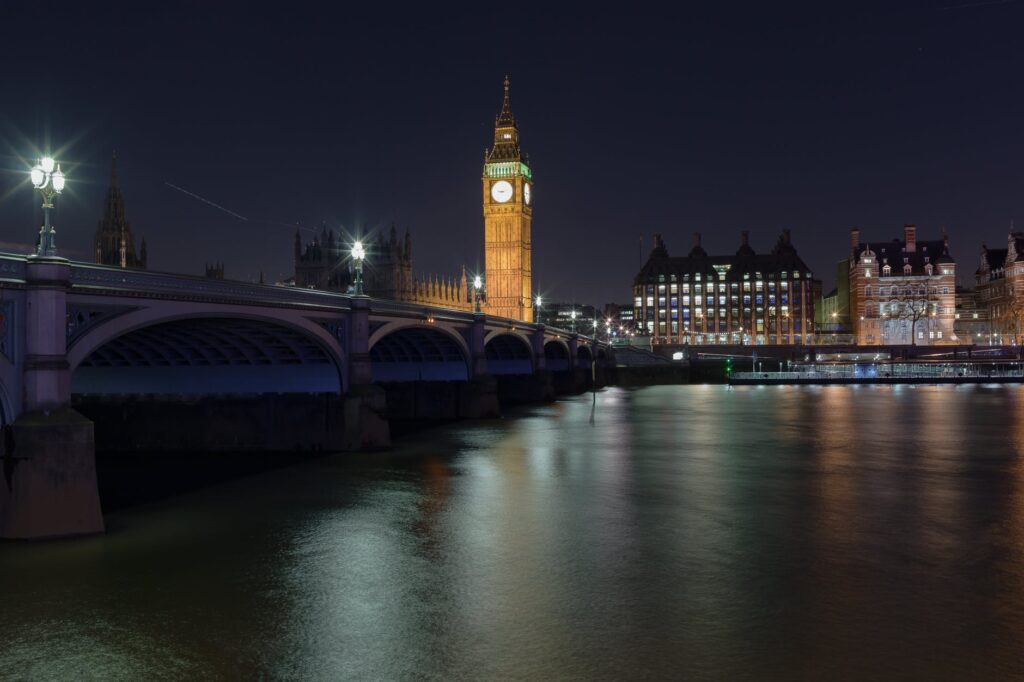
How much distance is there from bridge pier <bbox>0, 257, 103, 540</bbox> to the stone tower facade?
9004 cm

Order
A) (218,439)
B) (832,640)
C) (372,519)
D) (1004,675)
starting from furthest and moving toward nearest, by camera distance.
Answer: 1. (218,439)
2. (372,519)
3. (832,640)
4. (1004,675)

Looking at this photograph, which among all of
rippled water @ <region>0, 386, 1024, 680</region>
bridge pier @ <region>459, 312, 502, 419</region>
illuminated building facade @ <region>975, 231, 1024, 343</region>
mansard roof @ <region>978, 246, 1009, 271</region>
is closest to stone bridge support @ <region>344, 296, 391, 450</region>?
rippled water @ <region>0, 386, 1024, 680</region>

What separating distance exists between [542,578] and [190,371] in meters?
29.6

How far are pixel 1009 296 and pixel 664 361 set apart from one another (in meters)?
70.2

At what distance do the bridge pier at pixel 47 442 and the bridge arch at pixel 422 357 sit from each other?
3365cm

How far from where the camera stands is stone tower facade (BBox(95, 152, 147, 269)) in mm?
103812

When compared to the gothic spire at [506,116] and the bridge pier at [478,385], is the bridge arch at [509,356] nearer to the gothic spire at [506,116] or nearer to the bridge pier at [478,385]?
the bridge pier at [478,385]

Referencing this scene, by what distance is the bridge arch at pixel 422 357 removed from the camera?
188 ft

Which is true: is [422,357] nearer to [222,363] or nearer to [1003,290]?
[222,363]

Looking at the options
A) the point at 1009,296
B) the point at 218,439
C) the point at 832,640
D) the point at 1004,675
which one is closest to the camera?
the point at 1004,675

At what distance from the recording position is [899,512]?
25031 mm

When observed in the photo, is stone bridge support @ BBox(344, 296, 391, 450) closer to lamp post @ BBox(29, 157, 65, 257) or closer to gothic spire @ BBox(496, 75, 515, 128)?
lamp post @ BBox(29, 157, 65, 257)

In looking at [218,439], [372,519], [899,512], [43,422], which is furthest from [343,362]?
[899,512]

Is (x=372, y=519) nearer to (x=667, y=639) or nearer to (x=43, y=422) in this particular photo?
(x=43, y=422)
